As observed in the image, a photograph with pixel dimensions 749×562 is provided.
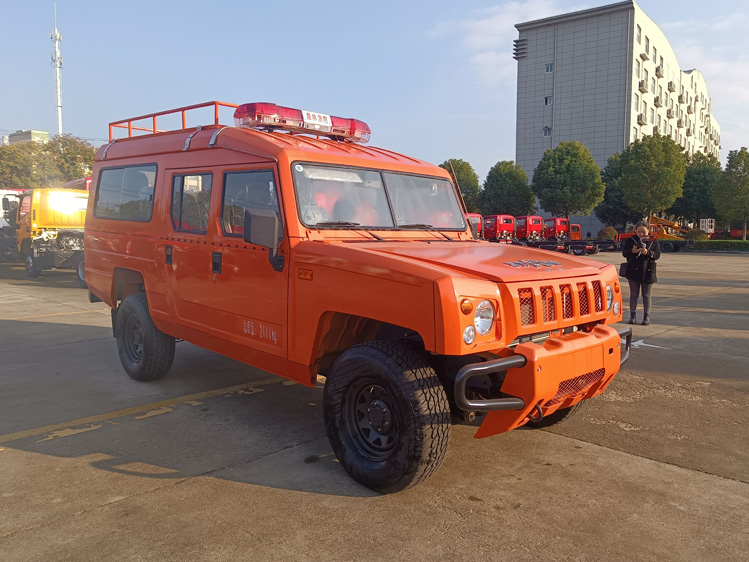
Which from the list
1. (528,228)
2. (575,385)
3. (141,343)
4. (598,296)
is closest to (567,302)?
(598,296)

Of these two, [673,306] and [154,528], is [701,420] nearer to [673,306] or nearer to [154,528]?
[154,528]

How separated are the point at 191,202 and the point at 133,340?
1.87 metres

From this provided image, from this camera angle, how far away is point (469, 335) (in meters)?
3.14

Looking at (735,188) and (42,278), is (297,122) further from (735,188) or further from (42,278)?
(735,188)

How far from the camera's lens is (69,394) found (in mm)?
5555

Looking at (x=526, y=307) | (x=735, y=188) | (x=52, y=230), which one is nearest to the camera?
(x=526, y=307)

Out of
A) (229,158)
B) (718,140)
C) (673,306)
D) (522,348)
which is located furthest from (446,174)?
(718,140)

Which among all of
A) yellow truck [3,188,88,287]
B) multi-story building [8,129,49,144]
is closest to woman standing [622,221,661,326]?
yellow truck [3,188,88,287]

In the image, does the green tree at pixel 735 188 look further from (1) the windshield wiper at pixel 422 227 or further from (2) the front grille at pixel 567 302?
(2) the front grille at pixel 567 302

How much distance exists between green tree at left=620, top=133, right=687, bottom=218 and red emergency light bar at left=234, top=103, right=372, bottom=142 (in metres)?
39.8

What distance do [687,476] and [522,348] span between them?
1.60 meters

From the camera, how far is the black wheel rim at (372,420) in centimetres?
349

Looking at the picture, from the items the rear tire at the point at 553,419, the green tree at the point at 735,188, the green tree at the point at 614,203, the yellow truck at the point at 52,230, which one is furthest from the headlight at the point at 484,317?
the green tree at the point at 614,203

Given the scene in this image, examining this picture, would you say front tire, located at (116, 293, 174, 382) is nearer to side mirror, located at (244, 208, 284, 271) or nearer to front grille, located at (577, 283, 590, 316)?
side mirror, located at (244, 208, 284, 271)
